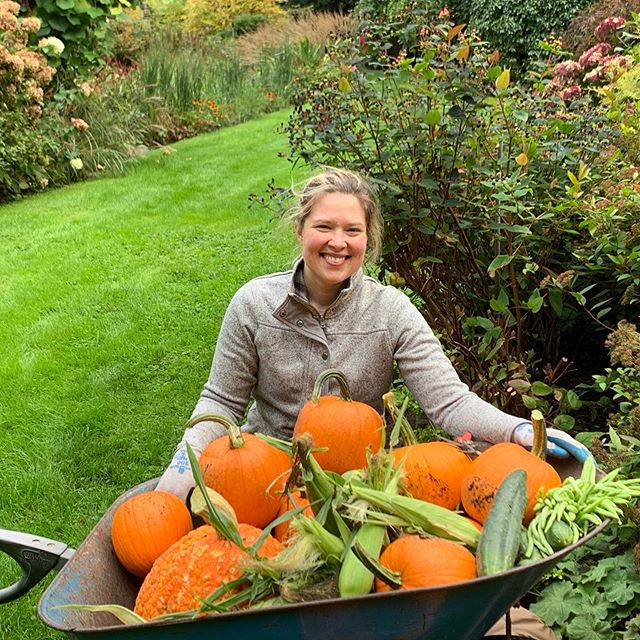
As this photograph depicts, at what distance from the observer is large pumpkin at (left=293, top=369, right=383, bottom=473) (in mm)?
1617

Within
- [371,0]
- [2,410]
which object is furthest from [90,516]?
[371,0]

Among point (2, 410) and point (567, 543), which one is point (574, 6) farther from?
point (567, 543)

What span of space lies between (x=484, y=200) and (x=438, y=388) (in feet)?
3.43

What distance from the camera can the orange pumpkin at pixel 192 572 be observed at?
1268mm

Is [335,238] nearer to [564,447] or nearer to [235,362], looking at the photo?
[235,362]

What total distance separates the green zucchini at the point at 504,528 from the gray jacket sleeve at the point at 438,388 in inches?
20.2

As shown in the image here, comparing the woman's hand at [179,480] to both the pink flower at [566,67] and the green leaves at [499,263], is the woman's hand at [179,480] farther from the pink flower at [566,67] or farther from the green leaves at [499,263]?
the pink flower at [566,67]

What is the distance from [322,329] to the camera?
2.29 meters

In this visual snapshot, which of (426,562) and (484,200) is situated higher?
(484,200)

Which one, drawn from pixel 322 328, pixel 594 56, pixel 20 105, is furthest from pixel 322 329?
pixel 20 105

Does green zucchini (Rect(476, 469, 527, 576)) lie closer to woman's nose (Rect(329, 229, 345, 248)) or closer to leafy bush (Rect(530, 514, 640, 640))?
leafy bush (Rect(530, 514, 640, 640))

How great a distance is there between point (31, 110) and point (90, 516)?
6.15m

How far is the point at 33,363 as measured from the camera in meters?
4.41

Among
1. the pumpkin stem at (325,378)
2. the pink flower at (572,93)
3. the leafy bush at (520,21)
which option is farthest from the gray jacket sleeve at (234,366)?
the leafy bush at (520,21)
